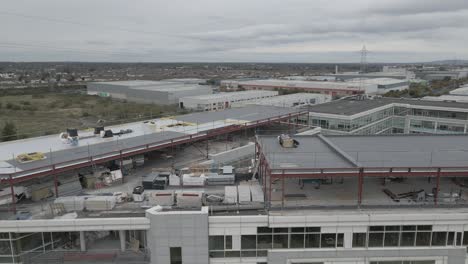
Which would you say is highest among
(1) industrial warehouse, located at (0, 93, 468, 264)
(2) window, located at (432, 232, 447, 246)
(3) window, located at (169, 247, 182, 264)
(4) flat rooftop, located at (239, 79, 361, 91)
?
(4) flat rooftop, located at (239, 79, 361, 91)

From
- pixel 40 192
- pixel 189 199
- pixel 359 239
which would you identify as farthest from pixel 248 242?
pixel 40 192

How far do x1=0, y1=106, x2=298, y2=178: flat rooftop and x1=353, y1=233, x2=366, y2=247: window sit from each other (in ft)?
68.6

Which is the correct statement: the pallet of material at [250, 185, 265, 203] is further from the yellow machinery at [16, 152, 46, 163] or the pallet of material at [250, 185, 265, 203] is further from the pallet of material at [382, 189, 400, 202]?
the yellow machinery at [16, 152, 46, 163]

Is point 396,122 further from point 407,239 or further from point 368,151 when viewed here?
point 407,239

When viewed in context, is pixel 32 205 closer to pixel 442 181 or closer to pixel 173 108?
pixel 442 181

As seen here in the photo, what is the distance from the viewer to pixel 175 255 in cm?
2355

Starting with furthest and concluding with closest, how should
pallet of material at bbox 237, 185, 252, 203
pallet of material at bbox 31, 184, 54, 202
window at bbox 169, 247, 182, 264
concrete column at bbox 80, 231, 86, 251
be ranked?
1. pallet of material at bbox 31, 184, 54, 202
2. pallet of material at bbox 237, 185, 252, 203
3. concrete column at bbox 80, 231, 86, 251
4. window at bbox 169, 247, 182, 264

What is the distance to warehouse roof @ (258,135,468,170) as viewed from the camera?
89.7 feet

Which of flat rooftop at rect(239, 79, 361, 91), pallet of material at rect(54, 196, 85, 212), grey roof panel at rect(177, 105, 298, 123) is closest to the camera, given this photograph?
pallet of material at rect(54, 196, 85, 212)

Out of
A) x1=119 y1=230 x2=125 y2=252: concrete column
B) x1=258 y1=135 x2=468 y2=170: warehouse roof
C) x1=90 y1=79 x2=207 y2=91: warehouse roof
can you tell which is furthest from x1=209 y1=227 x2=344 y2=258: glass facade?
x1=90 y1=79 x2=207 y2=91: warehouse roof

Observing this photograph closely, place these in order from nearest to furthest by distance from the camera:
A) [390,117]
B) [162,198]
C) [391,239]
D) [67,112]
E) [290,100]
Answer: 1. [391,239]
2. [162,198]
3. [390,117]
4. [290,100]
5. [67,112]

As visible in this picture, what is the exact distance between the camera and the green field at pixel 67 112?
85500mm

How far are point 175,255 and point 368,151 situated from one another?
18.2 metres

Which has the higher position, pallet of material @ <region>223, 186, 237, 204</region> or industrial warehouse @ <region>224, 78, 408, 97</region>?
industrial warehouse @ <region>224, 78, 408, 97</region>
